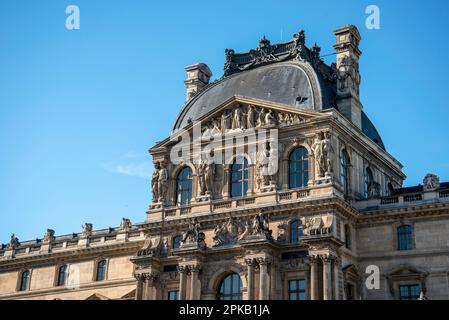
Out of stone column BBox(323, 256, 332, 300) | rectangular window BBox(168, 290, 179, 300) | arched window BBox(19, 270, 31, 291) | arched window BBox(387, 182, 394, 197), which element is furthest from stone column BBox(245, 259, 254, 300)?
arched window BBox(19, 270, 31, 291)

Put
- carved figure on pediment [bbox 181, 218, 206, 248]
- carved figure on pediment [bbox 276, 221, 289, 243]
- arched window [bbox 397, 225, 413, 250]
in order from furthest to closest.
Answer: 1. carved figure on pediment [bbox 181, 218, 206, 248]
2. arched window [bbox 397, 225, 413, 250]
3. carved figure on pediment [bbox 276, 221, 289, 243]

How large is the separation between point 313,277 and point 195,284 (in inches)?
329

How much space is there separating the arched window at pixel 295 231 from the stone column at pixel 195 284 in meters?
6.69

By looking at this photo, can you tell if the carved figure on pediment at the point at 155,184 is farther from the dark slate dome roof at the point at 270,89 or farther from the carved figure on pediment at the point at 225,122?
the carved figure on pediment at the point at 225,122

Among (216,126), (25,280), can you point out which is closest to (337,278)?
(216,126)

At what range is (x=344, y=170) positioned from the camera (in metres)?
50.3

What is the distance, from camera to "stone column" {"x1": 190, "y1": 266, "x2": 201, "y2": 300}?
4794 cm

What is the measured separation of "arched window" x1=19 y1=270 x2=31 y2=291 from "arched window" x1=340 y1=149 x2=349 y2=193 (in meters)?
30.1

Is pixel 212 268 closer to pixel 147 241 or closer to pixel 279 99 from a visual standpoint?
pixel 147 241

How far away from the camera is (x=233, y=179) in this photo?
51.3m

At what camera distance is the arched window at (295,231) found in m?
46.8

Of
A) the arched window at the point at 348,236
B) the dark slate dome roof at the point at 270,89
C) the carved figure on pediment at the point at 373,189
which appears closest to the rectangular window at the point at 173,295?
the arched window at the point at 348,236

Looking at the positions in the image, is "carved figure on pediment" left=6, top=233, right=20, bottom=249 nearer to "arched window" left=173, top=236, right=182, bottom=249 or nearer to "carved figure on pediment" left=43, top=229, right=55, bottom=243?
"carved figure on pediment" left=43, top=229, right=55, bottom=243

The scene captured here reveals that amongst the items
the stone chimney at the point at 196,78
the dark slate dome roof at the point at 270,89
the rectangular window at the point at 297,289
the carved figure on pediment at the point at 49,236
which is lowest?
the rectangular window at the point at 297,289
